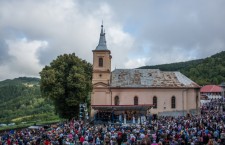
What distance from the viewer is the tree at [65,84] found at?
4809 cm

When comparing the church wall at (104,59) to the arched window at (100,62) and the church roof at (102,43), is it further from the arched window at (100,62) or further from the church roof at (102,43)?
the church roof at (102,43)

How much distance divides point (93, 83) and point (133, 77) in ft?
21.2

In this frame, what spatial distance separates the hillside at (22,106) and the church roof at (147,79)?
36516mm

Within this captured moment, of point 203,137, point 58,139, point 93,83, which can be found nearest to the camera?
point 203,137

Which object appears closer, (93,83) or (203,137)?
(203,137)

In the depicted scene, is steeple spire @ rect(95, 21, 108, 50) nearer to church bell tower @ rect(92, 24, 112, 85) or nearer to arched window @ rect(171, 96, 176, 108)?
church bell tower @ rect(92, 24, 112, 85)

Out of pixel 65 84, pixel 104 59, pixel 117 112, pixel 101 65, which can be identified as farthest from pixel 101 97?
pixel 65 84

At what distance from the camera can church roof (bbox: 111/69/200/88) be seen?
5475 cm

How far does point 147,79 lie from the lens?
55.6 m

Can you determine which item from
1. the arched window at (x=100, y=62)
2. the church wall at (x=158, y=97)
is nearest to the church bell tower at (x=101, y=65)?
the arched window at (x=100, y=62)

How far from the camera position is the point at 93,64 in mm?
54906

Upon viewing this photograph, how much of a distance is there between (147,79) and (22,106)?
88377mm

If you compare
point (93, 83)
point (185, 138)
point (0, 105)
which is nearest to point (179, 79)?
point (93, 83)

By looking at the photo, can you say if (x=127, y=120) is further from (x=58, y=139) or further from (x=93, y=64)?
(x=58, y=139)
